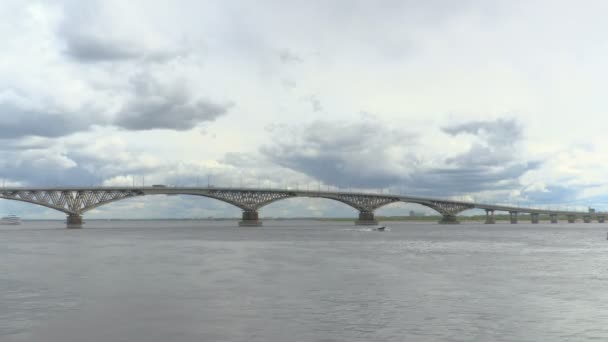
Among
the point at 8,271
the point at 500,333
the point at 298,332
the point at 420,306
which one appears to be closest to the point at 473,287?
the point at 420,306

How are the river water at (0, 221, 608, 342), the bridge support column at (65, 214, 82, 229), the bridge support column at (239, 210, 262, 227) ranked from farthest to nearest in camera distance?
the bridge support column at (239, 210, 262, 227), the bridge support column at (65, 214, 82, 229), the river water at (0, 221, 608, 342)

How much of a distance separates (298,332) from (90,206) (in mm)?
159523

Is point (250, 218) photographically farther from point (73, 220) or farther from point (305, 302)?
point (305, 302)

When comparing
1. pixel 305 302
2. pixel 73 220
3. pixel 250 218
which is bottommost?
pixel 305 302

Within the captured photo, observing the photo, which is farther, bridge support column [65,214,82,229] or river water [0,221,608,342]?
bridge support column [65,214,82,229]

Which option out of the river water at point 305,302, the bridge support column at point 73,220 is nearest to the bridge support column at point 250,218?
the bridge support column at point 73,220

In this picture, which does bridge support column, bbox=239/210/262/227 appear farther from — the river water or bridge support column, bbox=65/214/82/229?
the river water

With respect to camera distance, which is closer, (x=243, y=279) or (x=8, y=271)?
(x=243, y=279)

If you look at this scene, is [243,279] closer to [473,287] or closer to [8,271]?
[473,287]

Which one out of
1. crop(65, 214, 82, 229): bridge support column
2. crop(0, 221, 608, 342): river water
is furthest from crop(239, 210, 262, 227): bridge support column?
crop(0, 221, 608, 342): river water

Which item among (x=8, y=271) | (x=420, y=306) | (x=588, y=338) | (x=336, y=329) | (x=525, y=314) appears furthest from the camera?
(x=8, y=271)

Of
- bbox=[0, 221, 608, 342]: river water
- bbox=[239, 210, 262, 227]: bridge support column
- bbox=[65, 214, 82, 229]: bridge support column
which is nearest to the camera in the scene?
bbox=[0, 221, 608, 342]: river water

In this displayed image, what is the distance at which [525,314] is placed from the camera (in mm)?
22312

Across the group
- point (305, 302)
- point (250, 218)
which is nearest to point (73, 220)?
point (250, 218)
